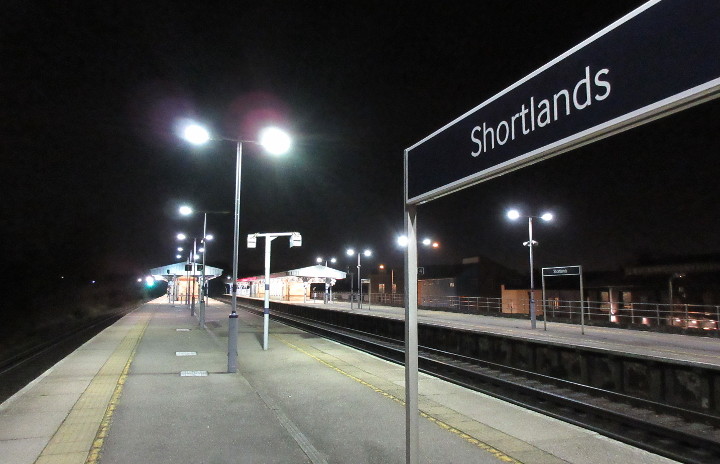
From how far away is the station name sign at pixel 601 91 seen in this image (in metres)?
1.77

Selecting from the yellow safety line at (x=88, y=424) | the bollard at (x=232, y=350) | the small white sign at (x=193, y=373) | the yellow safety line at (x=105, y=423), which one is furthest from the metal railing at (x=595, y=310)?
the yellow safety line at (x=88, y=424)

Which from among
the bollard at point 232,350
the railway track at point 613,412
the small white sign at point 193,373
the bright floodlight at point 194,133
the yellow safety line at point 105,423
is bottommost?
the railway track at point 613,412

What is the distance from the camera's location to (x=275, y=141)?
11.9 metres

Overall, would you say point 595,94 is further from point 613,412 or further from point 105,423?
point 105,423

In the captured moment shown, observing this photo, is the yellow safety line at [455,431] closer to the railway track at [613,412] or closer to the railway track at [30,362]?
the railway track at [613,412]

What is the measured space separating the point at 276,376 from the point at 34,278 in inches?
3407

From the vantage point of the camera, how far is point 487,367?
13.8 meters

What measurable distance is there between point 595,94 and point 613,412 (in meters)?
7.35

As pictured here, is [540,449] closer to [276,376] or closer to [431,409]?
[431,409]

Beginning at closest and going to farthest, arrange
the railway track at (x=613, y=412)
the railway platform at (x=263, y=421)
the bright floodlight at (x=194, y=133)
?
1. the railway platform at (x=263, y=421)
2. the railway track at (x=613, y=412)
3. the bright floodlight at (x=194, y=133)

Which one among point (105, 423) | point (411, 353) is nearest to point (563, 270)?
point (105, 423)

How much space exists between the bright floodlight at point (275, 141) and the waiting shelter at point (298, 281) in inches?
1531

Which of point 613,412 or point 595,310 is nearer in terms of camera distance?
point 613,412

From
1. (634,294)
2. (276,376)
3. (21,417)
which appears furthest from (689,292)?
(21,417)
